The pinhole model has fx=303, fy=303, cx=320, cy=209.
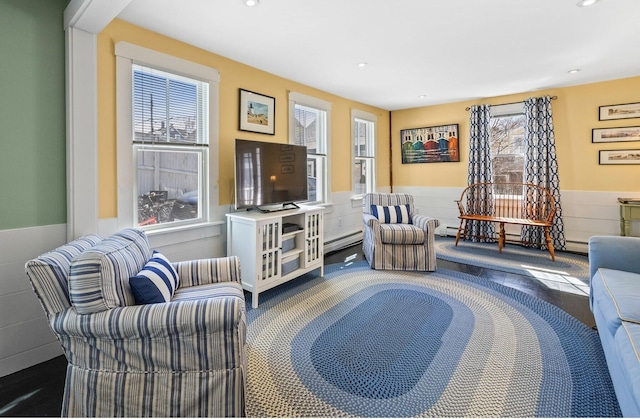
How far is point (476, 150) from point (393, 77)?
6.87 ft

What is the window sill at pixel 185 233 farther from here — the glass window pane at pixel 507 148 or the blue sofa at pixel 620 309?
the glass window pane at pixel 507 148

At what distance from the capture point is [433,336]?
2.16 metres

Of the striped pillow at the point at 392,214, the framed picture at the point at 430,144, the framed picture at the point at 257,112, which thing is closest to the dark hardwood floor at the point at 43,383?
the striped pillow at the point at 392,214

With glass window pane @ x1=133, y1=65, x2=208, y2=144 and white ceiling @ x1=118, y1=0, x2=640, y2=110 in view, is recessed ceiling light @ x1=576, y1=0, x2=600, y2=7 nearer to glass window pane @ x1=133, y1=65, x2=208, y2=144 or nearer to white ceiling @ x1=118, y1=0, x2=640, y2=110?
white ceiling @ x1=118, y1=0, x2=640, y2=110

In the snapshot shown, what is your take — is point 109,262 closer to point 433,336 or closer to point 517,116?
point 433,336

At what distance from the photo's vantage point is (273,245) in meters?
2.86

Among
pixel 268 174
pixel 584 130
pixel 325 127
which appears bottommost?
pixel 268 174

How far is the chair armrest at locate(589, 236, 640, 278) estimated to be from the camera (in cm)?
208

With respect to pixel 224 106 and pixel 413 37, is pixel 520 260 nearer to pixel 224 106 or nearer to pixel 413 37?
pixel 413 37

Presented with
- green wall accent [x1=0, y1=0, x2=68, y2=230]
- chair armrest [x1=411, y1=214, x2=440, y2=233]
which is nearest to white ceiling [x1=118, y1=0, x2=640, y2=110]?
green wall accent [x1=0, y1=0, x2=68, y2=230]

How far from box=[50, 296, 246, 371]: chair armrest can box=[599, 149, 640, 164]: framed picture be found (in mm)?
5155

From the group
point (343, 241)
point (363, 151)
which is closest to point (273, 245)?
point (343, 241)

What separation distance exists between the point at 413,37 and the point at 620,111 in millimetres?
3357

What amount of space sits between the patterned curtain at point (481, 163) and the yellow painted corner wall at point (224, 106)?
1784mm
